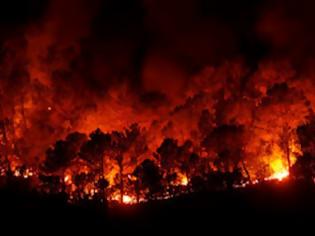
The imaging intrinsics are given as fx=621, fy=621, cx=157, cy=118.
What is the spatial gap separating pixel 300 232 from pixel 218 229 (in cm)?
178

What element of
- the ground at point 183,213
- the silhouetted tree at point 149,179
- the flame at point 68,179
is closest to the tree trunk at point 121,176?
the silhouetted tree at point 149,179

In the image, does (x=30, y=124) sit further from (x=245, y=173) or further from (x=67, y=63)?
(x=245, y=173)

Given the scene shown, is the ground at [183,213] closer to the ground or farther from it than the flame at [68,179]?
closer to the ground

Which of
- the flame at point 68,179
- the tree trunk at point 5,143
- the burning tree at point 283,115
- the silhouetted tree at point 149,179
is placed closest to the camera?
the silhouetted tree at point 149,179

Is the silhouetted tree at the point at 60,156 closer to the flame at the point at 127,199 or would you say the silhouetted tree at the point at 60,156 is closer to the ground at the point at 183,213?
the flame at the point at 127,199

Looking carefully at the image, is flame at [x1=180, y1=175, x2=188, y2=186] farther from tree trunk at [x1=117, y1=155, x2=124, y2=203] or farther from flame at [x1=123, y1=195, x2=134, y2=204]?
tree trunk at [x1=117, y1=155, x2=124, y2=203]

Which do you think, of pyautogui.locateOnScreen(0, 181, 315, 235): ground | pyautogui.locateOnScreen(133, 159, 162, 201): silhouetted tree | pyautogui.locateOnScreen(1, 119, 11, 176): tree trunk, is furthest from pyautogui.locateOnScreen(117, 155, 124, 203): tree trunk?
pyautogui.locateOnScreen(1, 119, 11, 176): tree trunk

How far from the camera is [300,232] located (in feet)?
42.2

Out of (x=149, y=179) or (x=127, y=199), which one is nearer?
(x=149, y=179)

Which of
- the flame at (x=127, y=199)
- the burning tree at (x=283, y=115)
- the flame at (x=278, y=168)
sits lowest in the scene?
the flame at (x=127, y=199)

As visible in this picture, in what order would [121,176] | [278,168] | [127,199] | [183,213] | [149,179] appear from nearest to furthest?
1. [183,213]
2. [149,179]
3. [121,176]
4. [127,199]
5. [278,168]

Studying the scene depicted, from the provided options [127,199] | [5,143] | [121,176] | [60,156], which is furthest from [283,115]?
[5,143]

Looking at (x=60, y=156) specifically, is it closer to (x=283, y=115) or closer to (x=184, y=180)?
(x=184, y=180)

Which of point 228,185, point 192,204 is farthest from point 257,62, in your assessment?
point 192,204
